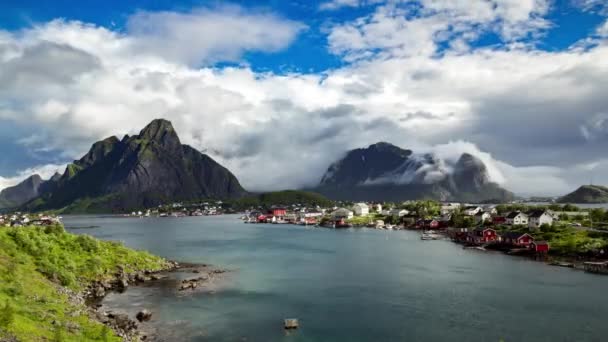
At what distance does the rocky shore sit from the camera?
34219 millimetres

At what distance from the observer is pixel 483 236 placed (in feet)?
323

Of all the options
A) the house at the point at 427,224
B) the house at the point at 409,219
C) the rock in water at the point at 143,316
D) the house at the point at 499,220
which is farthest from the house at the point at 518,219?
the rock in water at the point at 143,316

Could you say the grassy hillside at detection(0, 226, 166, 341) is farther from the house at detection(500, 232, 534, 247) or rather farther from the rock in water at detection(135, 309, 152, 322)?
the house at detection(500, 232, 534, 247)

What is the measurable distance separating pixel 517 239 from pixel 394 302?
53.2 metres

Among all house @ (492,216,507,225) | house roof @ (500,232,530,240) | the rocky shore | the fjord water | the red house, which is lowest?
the fjord water

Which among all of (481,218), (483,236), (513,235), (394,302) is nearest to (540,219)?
(483,236)

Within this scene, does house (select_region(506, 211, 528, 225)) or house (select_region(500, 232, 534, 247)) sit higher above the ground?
house (select_region(506, 211, 528, 225))

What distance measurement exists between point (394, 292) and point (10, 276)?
36.2 metres

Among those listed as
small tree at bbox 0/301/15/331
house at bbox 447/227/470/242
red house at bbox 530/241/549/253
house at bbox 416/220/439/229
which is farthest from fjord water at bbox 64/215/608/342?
house at bbox 416/220/439/229

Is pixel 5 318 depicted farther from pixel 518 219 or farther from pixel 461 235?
pixel 518 219

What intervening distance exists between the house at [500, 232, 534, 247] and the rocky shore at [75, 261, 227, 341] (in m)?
57.0

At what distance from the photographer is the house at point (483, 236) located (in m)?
97.6

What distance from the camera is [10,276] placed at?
120 ft

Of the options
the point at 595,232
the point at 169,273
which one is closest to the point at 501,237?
the point at 595,232
